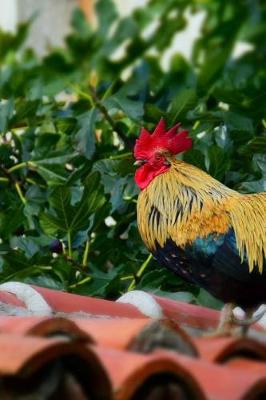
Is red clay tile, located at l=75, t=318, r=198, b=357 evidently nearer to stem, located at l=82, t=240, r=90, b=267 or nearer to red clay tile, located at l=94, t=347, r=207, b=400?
red clay tile, located at l=94, t=347, r=207, b=400

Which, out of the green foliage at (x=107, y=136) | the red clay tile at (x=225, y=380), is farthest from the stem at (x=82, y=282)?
the red clay tile at (x=225, y=380)

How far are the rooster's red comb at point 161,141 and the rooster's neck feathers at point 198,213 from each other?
0.25 feet

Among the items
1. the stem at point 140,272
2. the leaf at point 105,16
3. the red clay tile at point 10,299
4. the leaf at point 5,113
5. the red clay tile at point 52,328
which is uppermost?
the leaf at point 105,16

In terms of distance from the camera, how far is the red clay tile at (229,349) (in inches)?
72.0

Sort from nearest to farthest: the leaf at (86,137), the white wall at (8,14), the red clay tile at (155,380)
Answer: the red clay tile at (155,380) < the leaf at (86,137) < the white wall at (8,14)

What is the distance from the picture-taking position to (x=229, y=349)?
1.84 metres

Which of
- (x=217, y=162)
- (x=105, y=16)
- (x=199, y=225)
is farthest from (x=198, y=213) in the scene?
(x=105, y=16)

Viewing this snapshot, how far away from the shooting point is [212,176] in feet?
11.8

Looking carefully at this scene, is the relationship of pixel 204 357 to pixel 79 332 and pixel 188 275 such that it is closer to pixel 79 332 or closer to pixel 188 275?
pixel 79 332

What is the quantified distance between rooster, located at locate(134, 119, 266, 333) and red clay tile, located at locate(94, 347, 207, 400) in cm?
147

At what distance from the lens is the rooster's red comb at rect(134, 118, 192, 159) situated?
348 cm

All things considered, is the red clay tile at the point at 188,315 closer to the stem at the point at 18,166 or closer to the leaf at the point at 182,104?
the leaf at the point at 182,104

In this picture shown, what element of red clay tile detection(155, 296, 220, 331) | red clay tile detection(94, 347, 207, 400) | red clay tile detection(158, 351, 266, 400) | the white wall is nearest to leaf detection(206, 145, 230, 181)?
red clay tile detection(155, 296, 220, 331)

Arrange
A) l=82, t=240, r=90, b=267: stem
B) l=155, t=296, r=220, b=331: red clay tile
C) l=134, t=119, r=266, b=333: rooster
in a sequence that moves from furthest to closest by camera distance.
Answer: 1. l=82, t=240, r=90, b=267: stem
2. l=134, t=119, r=266, b=333: rooster
3. l=155, t=296, r=220, b=331: red clay tile
